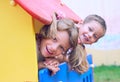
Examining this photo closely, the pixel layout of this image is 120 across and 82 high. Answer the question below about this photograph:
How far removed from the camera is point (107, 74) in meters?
2.90

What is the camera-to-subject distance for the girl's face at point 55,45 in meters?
1.08

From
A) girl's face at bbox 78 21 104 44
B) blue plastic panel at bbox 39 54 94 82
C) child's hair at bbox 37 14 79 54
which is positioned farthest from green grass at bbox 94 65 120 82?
child's hair at bbox 37 14 79 54

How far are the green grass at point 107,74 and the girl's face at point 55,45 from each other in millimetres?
1702

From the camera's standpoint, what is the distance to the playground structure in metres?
1.04

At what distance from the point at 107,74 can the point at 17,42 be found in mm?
1936

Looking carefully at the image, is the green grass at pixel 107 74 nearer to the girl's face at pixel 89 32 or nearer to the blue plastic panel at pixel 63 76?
the blue plastic panel at pixel 63 76

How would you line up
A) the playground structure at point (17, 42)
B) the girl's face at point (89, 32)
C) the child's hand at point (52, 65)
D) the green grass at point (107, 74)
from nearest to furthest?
the playground structure at point (17, 42) < the child's hand at point (52, 65) < the girl's face at point (89, 32) < the green grass at point (107, 74)

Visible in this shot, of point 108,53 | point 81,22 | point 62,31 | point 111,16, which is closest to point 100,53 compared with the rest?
point 108,53

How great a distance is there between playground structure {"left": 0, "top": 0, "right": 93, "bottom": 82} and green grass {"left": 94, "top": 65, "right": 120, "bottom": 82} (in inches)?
69.4

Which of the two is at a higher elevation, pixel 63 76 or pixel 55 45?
pixel 55 45

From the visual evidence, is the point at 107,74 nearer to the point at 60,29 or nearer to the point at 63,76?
the point at 63,76

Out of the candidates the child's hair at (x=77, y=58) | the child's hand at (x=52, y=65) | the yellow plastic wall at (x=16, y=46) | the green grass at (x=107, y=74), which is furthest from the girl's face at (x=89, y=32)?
the green grass at (x=107, y=74)

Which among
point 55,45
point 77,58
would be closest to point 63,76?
point 77,58

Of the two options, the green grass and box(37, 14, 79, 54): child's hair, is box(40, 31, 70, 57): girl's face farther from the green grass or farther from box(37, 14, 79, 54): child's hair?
the green grass
